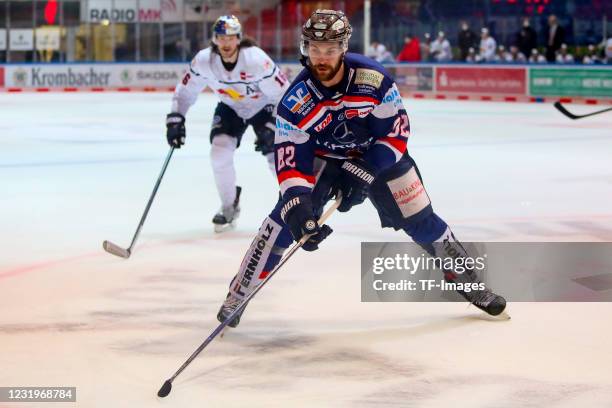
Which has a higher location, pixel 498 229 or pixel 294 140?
pixel 294 140

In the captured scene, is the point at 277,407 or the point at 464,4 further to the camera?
the point at 464,4

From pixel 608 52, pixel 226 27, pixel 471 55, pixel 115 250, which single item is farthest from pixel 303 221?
pixel 471 55

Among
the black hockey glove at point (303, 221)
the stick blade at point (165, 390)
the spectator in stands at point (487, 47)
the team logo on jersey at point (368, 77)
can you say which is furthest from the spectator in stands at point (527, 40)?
the stick blade at point (165, 390)

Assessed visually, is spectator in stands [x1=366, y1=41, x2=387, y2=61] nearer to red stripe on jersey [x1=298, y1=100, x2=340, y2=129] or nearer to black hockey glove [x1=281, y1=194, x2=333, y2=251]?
red stripe on jersey [x1=298, y1=100, x2=340, y2=129]

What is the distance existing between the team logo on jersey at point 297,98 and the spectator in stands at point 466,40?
1820 centimetres

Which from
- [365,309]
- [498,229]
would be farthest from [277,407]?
[498,229]

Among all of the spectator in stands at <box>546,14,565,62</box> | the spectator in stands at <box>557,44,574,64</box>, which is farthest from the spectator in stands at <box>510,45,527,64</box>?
the spectator in stands at <box>557,44,574,64</box>

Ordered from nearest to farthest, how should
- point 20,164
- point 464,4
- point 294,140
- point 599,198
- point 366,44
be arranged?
1. point 294,140
2. point 599,198
3. point 20,164
4. point 366,44
5. point 464,4

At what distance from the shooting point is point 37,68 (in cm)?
2573

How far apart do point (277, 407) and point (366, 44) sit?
1914 cm

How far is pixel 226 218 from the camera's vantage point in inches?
269

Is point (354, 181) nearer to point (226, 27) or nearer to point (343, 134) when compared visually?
point (343, 134)

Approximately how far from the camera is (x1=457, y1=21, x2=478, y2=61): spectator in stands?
21703mm

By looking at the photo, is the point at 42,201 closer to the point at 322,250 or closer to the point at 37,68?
the point at 322,250
